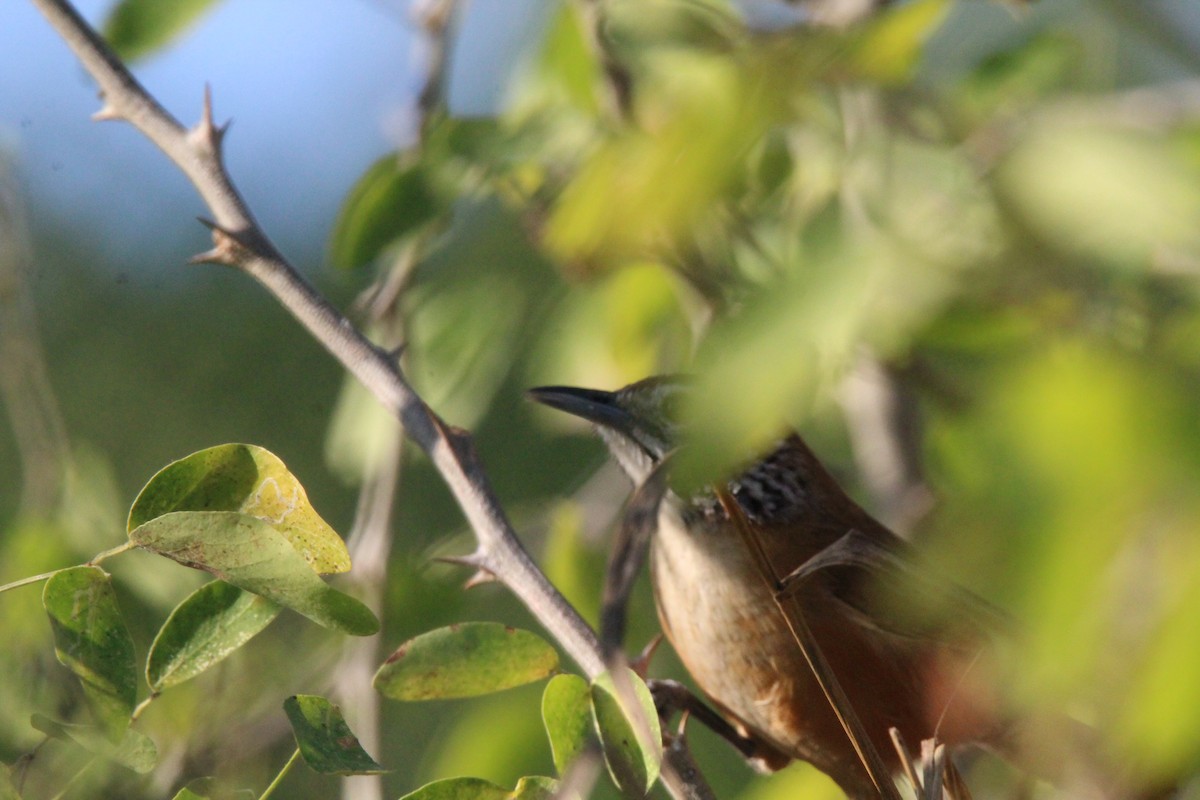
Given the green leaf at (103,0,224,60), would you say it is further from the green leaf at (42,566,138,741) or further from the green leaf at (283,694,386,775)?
the green leaf at (283,694,386,775)

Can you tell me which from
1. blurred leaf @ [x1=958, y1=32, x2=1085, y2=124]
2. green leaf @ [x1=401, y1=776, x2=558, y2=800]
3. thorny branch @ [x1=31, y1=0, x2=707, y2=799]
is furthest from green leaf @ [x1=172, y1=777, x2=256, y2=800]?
blurred leaf @ [x1=958, y1=32, x2=1085, y2=124]

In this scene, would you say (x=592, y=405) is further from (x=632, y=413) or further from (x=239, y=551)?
(x=239, y=551)

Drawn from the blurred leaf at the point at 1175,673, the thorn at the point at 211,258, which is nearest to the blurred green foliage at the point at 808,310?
the blurred leaf at the point at 1175,673

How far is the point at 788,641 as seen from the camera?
2.84 meters

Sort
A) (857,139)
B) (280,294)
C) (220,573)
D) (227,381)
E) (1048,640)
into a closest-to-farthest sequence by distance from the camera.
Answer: (1048,640)
(220,573)
(280,294)
(857,139)
(227,381)

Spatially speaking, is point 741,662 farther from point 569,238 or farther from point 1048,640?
point 1048,640

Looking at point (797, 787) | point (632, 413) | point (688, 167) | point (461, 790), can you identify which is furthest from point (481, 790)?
point (632, 413)

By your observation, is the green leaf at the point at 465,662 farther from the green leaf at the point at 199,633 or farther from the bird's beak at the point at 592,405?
the bird's beak at the point at 592,405

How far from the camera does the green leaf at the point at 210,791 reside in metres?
1.51

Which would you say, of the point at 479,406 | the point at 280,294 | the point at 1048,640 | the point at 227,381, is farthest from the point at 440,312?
the point at 227,381

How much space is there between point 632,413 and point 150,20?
5.07ft

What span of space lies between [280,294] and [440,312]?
96cm

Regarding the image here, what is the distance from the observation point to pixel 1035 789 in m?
2.90

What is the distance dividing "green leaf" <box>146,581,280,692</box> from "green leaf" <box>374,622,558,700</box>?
230 millimetres
